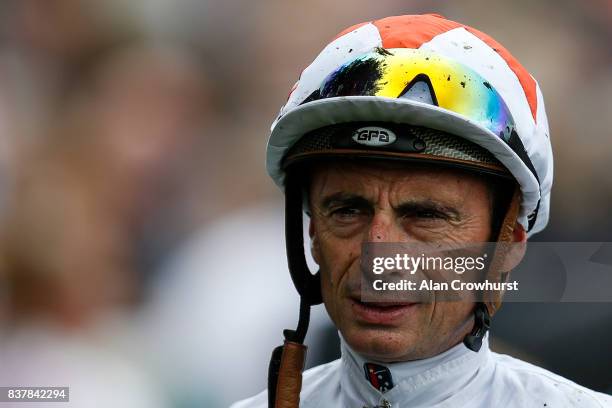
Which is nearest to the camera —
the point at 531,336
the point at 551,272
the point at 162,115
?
the point at 551,272

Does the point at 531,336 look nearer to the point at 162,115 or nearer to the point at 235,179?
the point at 235,179

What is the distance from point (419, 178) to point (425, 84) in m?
0.25

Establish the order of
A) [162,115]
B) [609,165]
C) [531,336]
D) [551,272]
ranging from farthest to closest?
[162,115] → [609,165] → [531,336] → [551,272]

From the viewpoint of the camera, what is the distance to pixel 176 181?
17.6 ft

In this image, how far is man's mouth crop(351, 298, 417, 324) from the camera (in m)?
2.73

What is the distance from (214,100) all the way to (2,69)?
3.74ft

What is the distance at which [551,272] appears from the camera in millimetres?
3557

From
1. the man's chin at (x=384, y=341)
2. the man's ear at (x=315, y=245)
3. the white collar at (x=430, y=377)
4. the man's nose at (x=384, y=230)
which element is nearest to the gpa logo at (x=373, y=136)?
the man's nose at (x=384, y=230)

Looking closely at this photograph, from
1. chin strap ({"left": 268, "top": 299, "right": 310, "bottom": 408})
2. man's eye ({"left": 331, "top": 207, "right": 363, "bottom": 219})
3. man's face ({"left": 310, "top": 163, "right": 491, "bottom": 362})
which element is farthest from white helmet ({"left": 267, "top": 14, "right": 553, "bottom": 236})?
chin strap ({"left": 268, "top": 299, "right": 310, "bottom": 408})

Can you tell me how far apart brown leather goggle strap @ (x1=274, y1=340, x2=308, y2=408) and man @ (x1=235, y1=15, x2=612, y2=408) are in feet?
0.05

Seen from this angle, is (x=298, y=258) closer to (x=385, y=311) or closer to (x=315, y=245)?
(x=315, y=245)

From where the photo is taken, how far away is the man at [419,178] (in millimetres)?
2713

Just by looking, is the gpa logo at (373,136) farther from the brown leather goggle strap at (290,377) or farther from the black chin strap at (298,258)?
the brown leather goggle strap at (290,377)

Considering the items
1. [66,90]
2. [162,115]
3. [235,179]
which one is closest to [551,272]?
[235,179]
